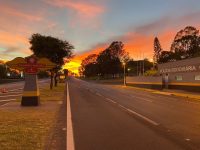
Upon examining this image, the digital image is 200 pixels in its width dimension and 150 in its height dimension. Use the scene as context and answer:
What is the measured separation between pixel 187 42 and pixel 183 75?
7523cm

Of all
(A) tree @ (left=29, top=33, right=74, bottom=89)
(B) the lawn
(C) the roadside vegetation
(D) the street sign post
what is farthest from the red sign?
(C) the roadside vegetation

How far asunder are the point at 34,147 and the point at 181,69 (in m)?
45.5

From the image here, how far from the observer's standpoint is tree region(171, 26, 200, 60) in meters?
122

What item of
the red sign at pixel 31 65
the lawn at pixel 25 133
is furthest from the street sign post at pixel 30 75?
the lawn at pixel 25 133

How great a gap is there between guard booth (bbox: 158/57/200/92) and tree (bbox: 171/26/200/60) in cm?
6389

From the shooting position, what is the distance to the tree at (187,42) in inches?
4811

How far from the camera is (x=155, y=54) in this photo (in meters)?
151

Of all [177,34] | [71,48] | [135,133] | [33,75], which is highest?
[177,34]

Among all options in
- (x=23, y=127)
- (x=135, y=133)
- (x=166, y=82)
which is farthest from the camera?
(x=166, y=82)

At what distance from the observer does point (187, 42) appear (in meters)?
124

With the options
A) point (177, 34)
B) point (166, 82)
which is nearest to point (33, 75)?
point (166, 82)

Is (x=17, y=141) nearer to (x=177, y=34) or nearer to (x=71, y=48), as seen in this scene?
(x=71, y=48)

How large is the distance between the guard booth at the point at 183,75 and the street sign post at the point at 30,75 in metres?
27.4

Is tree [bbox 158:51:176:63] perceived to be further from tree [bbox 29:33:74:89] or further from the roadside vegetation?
tree [bbox 29:33:74:89]
